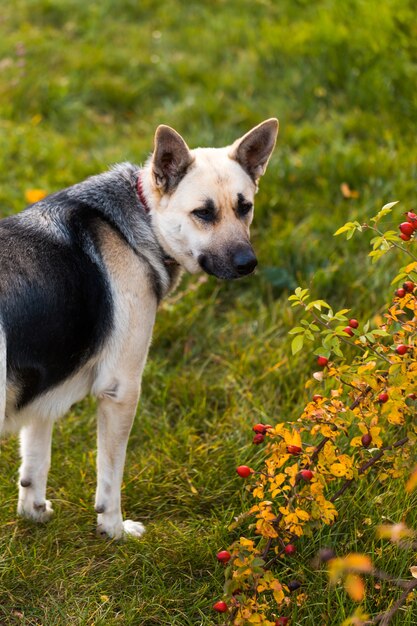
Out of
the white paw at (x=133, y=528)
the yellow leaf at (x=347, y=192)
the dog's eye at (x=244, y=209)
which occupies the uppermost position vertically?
the dog's eye at (x=244, y=209)

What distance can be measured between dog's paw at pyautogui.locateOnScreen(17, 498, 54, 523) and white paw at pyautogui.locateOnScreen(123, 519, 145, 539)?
349mm

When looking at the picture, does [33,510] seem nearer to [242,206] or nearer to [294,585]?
[294,585]

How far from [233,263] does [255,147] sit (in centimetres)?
63

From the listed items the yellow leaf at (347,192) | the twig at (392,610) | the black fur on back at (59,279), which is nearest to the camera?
the twig at (392,610)

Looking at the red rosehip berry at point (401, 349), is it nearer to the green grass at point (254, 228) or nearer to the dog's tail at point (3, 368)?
the green grass at point (254, 228)

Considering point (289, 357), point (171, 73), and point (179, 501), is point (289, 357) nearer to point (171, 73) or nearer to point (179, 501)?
point (179, 501)

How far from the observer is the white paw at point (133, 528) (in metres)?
3.30

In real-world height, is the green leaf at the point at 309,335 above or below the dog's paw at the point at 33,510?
above

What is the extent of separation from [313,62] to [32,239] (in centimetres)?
432

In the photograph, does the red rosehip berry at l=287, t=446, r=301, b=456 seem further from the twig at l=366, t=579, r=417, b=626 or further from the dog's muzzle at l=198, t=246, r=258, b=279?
the dog's muzzle at l=198, t=246, r=258, b=279

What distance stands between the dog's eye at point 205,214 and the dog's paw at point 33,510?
1.36 metres

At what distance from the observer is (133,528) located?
11.0 ft

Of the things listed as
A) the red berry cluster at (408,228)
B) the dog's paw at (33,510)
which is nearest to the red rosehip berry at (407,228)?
the red berry cluster at (408,228)

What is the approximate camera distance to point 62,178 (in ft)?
18.0
